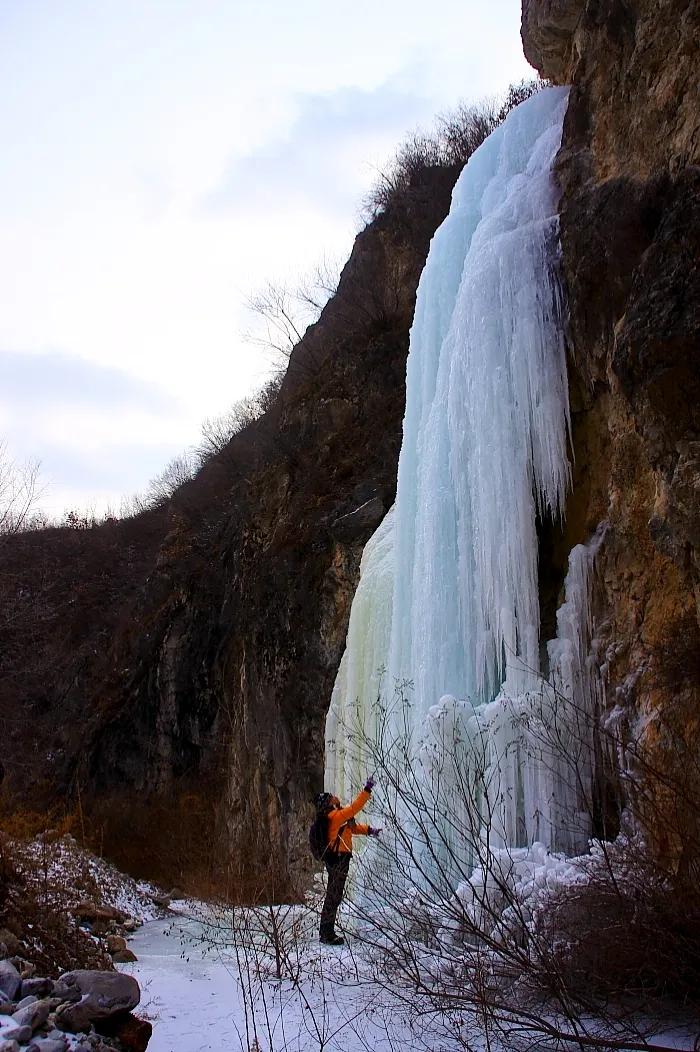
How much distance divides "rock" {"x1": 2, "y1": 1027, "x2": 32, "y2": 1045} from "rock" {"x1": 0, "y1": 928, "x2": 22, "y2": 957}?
6.42 ft

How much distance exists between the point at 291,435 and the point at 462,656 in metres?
9.77

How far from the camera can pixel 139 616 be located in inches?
910

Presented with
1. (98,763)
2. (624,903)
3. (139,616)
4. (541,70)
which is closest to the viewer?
(624,903)

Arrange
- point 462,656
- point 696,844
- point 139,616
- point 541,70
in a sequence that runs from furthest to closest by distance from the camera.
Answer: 1. point 139,616
2. point 541,70
3. point 462,656
4. point 696,844

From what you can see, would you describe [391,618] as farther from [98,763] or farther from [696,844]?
[98,763]

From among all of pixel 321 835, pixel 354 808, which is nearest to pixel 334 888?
pixel 321 835

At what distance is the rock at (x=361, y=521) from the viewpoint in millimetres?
13078

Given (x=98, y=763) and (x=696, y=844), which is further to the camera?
(x=98, y=763)

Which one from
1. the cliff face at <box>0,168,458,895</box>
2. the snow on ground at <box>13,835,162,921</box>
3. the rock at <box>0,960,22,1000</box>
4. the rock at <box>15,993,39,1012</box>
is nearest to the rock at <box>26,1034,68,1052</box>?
the rock at <box>15,993,39,1012</box>

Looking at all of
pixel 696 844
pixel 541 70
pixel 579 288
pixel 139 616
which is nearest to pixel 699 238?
pixel 579 288

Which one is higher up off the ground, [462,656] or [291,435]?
[291,435]

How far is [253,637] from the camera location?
1551 cm

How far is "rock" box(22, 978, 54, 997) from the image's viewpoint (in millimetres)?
5004

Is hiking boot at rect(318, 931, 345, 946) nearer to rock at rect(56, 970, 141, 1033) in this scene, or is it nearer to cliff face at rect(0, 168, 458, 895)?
rock at rect(56, 970, 141, 1033)
